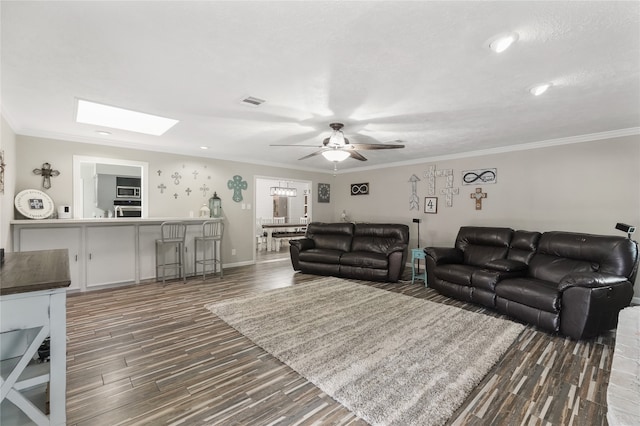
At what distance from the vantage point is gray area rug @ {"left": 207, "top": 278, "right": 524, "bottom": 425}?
1.91 metres

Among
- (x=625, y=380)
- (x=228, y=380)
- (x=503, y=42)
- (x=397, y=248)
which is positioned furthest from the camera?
(x=397, y=248)

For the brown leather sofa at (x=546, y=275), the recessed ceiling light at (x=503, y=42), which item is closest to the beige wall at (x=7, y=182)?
the recessed ceiling light at (x=503, y=42)

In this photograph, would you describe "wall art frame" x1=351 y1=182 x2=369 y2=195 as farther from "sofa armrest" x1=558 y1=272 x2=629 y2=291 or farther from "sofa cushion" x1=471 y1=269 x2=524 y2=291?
"sofa armrest" x1=558 y1=272 x2=629 y2=291

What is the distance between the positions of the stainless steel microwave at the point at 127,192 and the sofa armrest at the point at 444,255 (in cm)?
701

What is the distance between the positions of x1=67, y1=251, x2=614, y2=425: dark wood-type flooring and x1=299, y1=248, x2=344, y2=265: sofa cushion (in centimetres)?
251

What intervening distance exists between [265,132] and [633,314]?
413 centimetres

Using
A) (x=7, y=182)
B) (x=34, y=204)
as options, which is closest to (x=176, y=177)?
(x=34, y=204)

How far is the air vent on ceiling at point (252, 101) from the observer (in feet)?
9.25

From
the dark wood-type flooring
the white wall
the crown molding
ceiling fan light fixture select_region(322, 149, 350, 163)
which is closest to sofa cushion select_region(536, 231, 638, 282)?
the dark wood-type flooring

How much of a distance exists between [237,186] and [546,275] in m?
5.55

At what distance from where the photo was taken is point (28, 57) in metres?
2.05

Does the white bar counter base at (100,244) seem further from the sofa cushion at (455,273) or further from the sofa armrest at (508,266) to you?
the sofa armrest at (508,266)

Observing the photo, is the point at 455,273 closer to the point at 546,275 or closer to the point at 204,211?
the point at 546,275

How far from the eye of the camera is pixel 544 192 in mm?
4523
